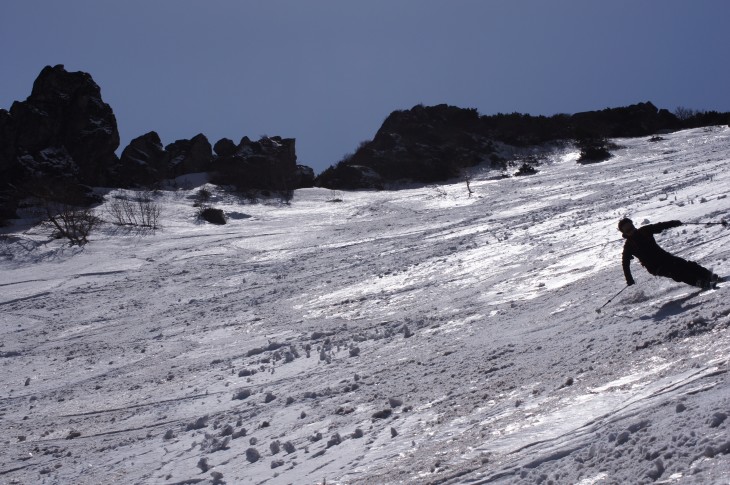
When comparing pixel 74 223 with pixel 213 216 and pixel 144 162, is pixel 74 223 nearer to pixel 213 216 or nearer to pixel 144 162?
pixel 213 216

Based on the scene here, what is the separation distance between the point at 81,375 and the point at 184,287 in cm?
825

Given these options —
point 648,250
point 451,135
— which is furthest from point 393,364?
point 451,135

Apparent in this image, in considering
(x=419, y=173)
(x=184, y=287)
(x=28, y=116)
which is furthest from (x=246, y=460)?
(x=419, y=173)

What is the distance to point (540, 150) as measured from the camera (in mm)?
56062

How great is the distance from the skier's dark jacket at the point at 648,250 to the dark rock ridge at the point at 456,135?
4138cm

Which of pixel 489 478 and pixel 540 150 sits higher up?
pixel 540 150

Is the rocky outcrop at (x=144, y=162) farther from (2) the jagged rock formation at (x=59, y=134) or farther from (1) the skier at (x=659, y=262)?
(1) the skier at (x=659, y=262)

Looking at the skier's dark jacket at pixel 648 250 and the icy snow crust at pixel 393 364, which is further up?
the skier's dark jacket at pixel 648 250

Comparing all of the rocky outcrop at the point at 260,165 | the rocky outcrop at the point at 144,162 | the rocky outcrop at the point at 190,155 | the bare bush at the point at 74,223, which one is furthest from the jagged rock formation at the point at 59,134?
the rocky outcrop at the point at 260,165

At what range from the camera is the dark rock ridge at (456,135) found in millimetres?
52284

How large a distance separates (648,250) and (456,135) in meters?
52.3

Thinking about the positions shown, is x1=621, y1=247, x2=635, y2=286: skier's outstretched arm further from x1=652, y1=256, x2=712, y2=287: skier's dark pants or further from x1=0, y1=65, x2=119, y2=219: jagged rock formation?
x1=0, y1=65, x2=119, y2=219: jagged rock formation

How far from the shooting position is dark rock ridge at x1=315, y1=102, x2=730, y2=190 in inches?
2058

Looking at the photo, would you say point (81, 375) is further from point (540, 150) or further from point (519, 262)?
point (540, 150)
